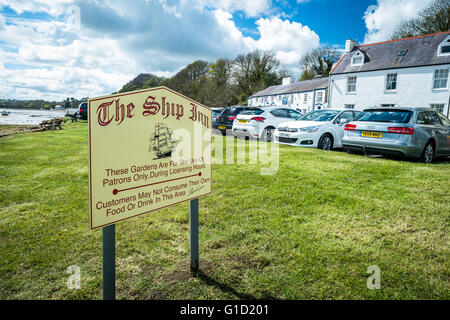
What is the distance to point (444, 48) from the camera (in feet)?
78.9

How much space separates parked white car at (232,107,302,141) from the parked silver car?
13.6 feet

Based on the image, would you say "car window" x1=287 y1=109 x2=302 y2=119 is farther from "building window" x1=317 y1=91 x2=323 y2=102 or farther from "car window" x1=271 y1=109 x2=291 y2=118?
"building window" x1=317 y1=91 x2=323 y2=102

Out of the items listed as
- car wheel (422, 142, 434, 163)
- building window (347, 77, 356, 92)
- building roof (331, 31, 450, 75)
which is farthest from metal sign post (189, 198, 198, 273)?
building window (347, 77, 356, 92)

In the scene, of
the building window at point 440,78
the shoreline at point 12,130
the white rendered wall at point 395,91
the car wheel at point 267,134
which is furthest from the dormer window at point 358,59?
the shoreline at point 12,130

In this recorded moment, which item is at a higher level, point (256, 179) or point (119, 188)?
point (119, 188)

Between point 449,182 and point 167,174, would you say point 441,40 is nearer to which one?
point 449,182

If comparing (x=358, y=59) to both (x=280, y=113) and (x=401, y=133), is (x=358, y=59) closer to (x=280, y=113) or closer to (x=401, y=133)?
(x=280, y=113)

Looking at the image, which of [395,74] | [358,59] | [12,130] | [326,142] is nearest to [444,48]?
[395,74]

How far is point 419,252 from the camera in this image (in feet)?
9.68

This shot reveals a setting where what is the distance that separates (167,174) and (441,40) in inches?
1259

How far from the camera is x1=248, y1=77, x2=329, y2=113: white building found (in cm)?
3850

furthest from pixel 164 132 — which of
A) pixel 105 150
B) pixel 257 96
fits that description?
pixel 257 96

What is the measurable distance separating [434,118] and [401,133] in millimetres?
1805
